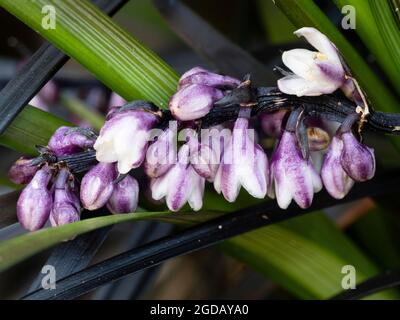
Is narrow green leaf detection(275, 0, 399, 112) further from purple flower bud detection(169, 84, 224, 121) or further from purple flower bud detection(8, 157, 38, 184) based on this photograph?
purple flower bud detection(8, 157, 38, 184)

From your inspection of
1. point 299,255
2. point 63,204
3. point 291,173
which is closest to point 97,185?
point 63,204

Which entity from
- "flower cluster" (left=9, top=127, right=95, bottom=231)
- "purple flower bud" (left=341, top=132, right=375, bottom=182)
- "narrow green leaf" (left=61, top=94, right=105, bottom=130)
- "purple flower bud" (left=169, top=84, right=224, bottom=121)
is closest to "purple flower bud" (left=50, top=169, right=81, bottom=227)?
"flower cluster" (left=9, top=127, right=95, bottom=231)

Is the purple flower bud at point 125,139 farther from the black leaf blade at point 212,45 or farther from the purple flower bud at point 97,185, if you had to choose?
the black leaf blade at point 212,45

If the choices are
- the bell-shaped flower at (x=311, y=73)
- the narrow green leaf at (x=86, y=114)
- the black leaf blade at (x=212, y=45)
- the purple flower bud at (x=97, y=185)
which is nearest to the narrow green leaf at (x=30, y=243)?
the purple flower bud at (x=97, y=185)

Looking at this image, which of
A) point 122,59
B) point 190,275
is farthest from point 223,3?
point 122,59

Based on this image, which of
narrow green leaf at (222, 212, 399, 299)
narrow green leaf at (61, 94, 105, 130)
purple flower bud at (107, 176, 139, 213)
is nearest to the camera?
purple flower bud at (107, 176, 139, 213)
